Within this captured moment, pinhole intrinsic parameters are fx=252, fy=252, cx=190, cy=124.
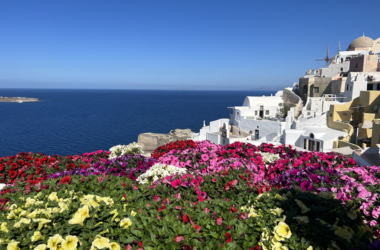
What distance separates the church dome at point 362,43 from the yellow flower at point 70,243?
52.6m

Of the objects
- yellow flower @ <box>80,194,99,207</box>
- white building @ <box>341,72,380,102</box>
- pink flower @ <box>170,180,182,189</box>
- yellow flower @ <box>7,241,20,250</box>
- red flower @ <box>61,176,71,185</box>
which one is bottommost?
pink flower @ <box>170,180,182,189</box>

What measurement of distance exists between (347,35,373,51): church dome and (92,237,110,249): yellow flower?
52299mm

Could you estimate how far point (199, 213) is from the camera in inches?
173

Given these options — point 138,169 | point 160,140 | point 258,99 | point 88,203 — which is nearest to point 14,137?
point 160,140

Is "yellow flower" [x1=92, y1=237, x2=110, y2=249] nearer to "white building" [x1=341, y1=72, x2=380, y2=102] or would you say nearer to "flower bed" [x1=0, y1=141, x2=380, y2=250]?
"flower bed" [x1=0, y1=141, x2=380, y2=250]

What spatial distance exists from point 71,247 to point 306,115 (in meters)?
30.4

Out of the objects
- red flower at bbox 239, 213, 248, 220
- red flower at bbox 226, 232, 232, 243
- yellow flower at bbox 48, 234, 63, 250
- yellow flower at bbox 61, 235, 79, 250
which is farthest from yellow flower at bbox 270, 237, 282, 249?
yellow flower at bbox 48, 234, 63, 250

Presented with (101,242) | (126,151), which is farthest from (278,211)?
(126,151)

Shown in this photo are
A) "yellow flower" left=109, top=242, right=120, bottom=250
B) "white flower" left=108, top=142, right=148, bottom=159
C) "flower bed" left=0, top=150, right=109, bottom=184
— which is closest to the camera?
"yellow flower" left=109, top=242, right=120, bottom=250

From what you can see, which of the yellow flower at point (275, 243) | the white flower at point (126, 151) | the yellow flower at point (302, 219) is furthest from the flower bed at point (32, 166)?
the yellow flower at point (302, 219)

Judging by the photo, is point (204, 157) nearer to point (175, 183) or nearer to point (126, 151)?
point (175, 183)

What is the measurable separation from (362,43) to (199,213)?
2024 inches

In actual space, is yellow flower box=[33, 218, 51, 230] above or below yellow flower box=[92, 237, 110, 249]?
above

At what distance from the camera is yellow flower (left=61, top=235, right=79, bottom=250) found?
3307 millimetres
